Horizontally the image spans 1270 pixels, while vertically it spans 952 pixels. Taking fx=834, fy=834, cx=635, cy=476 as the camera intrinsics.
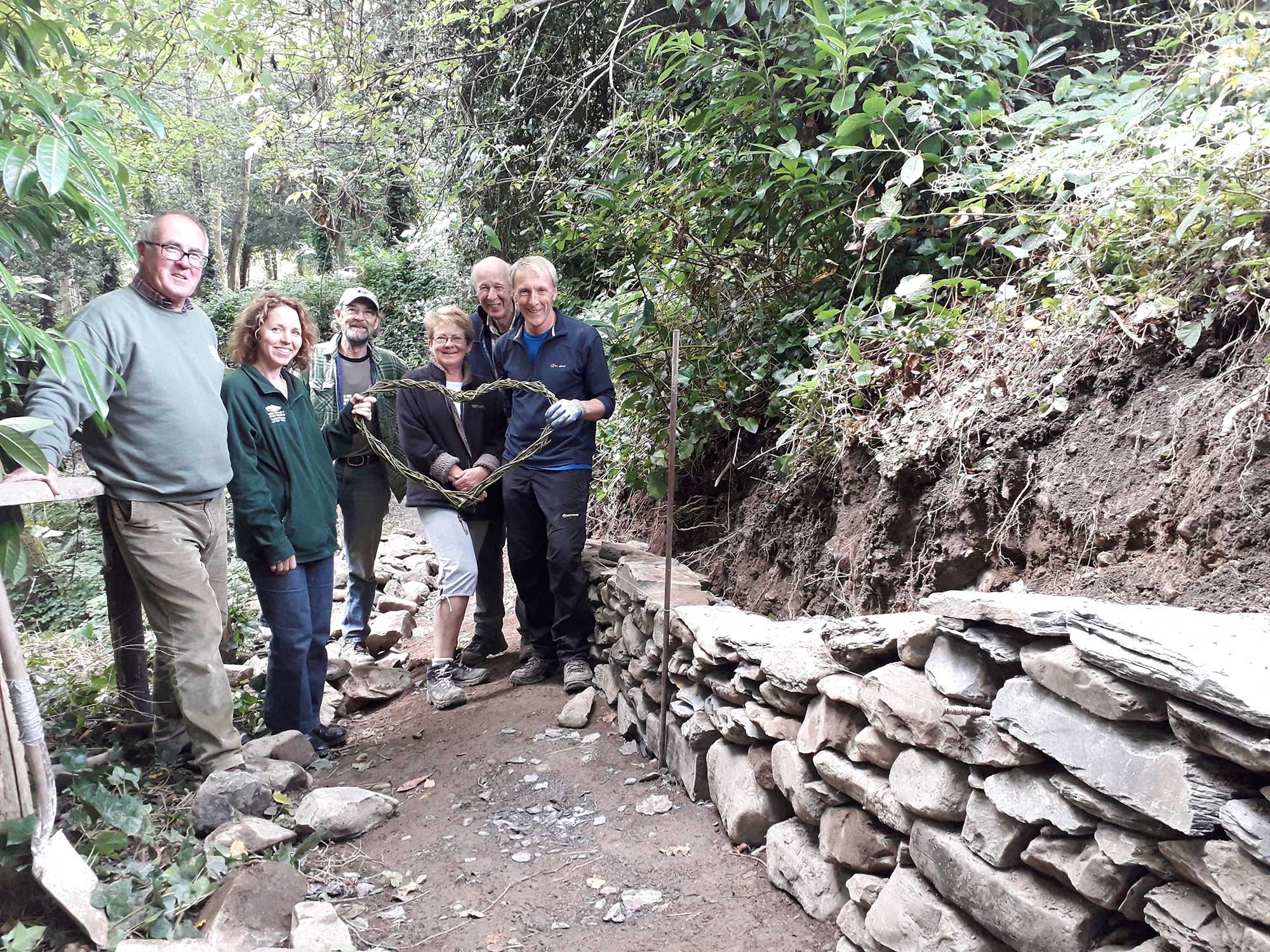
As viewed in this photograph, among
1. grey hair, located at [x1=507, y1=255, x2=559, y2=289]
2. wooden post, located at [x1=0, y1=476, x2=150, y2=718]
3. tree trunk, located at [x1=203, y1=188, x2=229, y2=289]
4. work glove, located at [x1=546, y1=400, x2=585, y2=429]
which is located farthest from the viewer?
tree trunk, located at [x1=203, y1=188, x2=229, y2=289]

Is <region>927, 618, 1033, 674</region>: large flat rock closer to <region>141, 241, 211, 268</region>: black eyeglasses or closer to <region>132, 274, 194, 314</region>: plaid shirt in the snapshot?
<region>141, 241, 211, 268</region>: black eyeglasses

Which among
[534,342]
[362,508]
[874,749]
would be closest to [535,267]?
[534,342]

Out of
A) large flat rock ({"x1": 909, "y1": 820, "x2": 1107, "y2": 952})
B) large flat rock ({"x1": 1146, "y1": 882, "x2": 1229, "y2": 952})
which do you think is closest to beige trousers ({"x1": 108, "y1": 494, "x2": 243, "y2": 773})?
large flat rock ({"x1": 909, "y1": 820, "x2": 1107, "y2": 952})

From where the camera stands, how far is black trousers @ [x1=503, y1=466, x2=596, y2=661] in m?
4.11

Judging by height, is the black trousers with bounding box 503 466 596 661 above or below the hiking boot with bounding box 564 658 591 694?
above

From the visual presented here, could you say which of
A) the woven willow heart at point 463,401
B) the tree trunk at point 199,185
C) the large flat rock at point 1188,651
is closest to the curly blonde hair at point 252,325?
the woven willow heart at point 463,401

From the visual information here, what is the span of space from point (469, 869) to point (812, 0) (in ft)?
12.0

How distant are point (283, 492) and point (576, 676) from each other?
167 cm

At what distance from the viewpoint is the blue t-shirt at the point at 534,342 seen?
4.16 meters

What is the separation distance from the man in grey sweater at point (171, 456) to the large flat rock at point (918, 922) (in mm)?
2394

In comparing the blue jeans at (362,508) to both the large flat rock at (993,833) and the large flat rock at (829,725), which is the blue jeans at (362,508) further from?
the large flat rock at (993,833)

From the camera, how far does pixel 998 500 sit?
2.63m

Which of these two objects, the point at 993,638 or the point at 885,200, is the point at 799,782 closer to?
the point at 993,638

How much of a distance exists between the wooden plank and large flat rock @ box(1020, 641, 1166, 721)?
2523 mm
